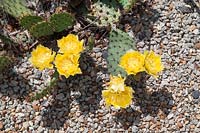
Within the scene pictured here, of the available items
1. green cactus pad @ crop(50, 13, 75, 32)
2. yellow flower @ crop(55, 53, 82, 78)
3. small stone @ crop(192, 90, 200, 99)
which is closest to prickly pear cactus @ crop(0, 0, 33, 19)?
green cactus pad @ crop(50, 13, 75, 32)

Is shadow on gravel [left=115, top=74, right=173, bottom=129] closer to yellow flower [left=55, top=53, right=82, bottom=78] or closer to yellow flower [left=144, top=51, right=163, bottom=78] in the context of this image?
yellow flower [left=144, top=51, right=163, bottom=78]

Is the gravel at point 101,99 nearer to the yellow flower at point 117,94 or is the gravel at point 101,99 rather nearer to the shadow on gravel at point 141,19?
the shadow on gravel at point 141,19

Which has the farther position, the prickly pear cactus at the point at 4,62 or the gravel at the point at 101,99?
the gravel at the point at 101,99

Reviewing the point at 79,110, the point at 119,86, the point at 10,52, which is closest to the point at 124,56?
the point at 119,86

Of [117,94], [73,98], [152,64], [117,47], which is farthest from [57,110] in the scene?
[152,64]

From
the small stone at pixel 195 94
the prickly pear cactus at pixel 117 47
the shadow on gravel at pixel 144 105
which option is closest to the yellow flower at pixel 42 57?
the prickly pear cactus at pixel 117 47

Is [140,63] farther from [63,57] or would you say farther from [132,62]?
[63,57]
